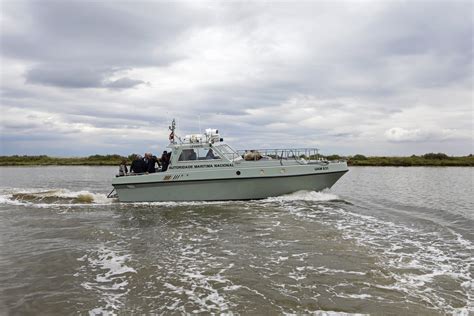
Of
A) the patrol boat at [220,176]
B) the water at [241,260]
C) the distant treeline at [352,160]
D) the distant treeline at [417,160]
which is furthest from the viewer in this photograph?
the distant treeline at [352,160]

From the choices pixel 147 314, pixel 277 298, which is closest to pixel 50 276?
pixel 147 314

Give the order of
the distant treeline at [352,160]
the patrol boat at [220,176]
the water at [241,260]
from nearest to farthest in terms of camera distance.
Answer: the water at [241,260] → the patrol boat at [220,176] → the distant treeline at [352,160]

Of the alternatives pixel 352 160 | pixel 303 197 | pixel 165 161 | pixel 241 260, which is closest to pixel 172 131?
pixel 165 161

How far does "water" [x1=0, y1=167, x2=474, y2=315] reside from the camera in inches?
220

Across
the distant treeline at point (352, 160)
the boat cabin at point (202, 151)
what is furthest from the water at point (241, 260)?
the distant treeline at point (352, 160)

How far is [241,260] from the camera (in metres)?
7.76

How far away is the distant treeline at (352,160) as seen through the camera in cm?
4630

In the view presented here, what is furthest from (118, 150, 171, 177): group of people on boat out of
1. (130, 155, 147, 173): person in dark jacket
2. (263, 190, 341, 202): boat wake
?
(263, 190, 341, 202): boat wake

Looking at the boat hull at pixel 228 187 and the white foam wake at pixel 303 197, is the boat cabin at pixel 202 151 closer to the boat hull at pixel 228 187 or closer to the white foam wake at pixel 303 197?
the boat hull at pixel 228 187

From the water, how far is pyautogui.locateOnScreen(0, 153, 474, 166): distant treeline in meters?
26.9

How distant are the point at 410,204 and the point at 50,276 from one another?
1369cm

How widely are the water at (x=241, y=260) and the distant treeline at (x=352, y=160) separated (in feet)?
88.3

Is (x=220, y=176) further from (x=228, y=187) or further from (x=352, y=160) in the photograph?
(x=352, y=160)

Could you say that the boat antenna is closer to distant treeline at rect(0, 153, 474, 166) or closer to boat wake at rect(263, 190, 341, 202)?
boat wake at rect(263, 190, 341, 202)
